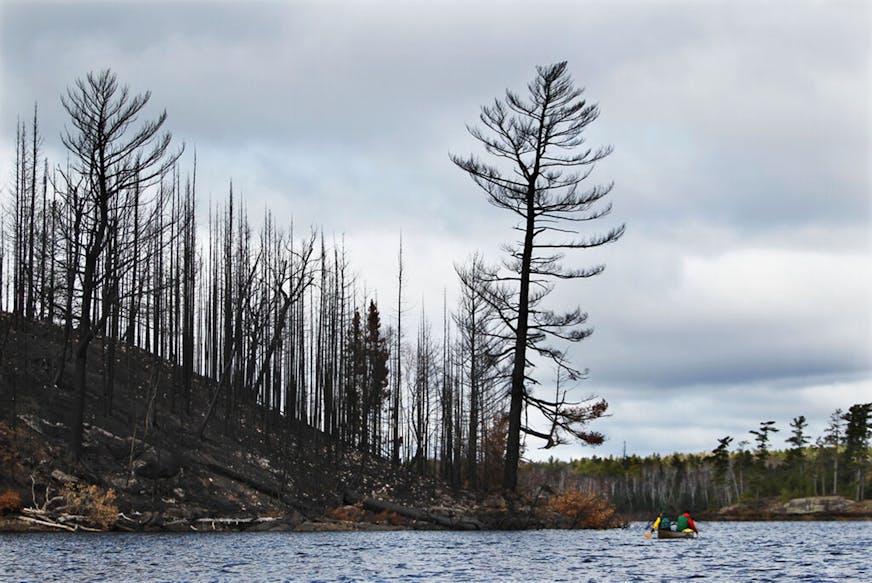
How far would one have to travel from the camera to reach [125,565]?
2261 cm

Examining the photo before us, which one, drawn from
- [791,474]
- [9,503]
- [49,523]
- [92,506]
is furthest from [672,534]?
[791,474]

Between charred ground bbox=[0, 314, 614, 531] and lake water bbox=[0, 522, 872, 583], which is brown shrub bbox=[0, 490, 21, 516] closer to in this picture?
charred ground bbox=[0, 314, 614, 531]

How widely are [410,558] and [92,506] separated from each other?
1442cm

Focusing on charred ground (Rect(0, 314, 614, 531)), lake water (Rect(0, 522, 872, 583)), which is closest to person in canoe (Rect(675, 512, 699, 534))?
lake water (Rect(0, 522, 872, 583))

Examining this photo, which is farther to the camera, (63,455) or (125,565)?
(63,455)

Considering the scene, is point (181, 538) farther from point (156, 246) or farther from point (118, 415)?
point (156, 246)

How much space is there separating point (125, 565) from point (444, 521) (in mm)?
22635

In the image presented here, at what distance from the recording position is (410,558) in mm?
26516

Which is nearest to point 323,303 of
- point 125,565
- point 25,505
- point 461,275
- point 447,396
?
point 447,396

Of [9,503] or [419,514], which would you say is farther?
[419,514]

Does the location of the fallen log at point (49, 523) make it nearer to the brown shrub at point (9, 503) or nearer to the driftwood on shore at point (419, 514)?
the brown shrub at point (9, 503)

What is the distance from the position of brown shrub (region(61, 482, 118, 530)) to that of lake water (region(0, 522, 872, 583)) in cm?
151

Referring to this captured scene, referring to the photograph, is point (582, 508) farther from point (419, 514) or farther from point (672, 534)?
point (419, 514)

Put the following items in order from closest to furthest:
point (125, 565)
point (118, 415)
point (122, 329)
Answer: point (125, 565), point (118, 415), point (122, 329)
